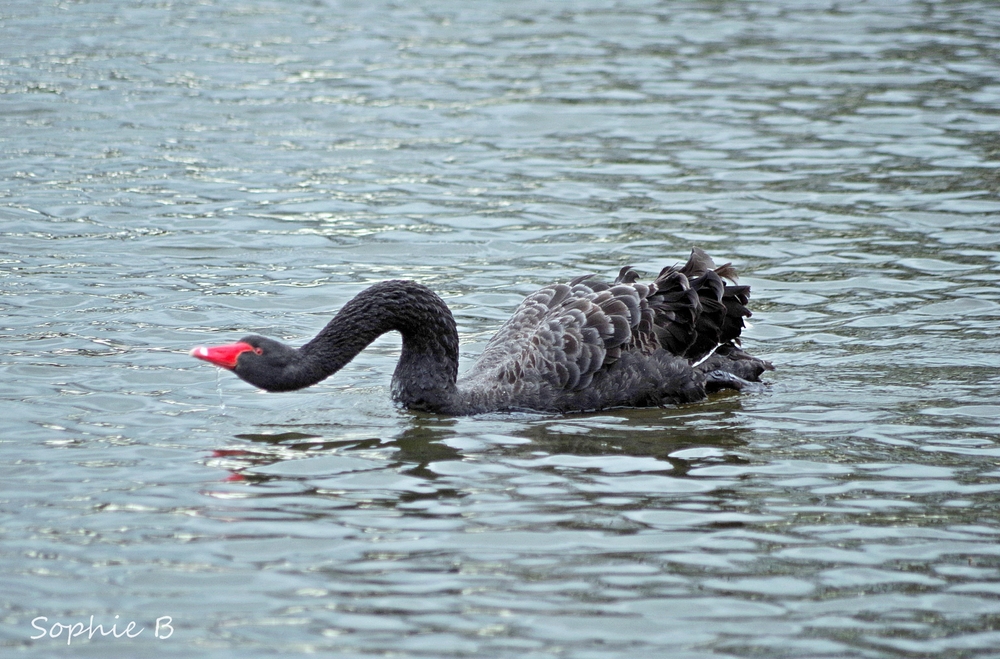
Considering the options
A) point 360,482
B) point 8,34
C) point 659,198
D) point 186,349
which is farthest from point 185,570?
point 8,34

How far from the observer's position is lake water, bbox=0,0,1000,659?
5777mm

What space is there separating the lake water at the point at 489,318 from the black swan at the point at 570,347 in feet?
0.75

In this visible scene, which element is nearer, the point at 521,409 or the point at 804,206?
the point at 521,409

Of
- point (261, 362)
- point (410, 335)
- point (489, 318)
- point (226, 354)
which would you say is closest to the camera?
point (226, 354)

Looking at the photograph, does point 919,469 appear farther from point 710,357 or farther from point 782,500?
point 710,357

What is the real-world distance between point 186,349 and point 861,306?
5.09 m

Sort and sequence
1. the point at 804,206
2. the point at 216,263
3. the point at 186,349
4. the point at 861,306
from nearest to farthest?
the point at 186,349 < the point at 861,306 < the point at 216,263 < the point at 804,206

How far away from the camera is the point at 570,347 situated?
872 cm

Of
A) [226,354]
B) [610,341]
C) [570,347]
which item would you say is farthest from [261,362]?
[610,341]

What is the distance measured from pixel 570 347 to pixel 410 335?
1020 mm

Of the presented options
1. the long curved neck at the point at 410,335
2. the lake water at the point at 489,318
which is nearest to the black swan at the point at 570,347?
the long curved neck at the point at 410,335

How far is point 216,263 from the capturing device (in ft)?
38.0

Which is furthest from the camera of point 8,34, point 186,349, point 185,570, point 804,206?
point 8,34

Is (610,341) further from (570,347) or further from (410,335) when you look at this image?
(410,335)
